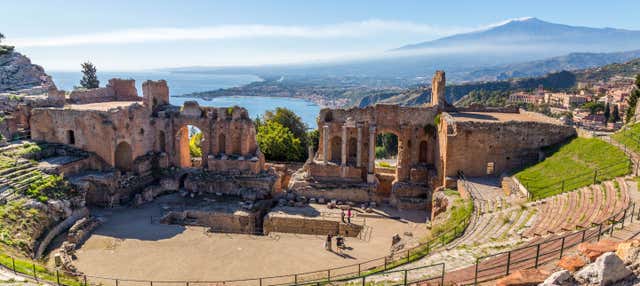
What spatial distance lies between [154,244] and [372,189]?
1499 centimetres

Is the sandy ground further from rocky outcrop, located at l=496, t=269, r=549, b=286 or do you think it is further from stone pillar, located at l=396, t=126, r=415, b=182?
rocky outcrop, located at l=496, t=269, r=549, b=286

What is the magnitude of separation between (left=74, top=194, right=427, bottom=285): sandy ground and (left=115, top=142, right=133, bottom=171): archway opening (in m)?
5.96

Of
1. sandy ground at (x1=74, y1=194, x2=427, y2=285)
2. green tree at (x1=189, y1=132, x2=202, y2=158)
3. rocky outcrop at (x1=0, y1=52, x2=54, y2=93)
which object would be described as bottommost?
sandy ground at (x1=74, y1=194, x2=427, y2=285)

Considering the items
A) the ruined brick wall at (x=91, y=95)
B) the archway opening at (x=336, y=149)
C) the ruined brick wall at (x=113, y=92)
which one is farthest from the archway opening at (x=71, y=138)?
the archway opening at (x=336, y=149)

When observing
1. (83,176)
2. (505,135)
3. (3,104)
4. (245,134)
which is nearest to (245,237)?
(245,134)

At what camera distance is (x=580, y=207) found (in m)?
18.9

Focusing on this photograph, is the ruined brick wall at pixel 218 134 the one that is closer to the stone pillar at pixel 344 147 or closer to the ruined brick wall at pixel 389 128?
the ruined brick wall at pixel 389 128

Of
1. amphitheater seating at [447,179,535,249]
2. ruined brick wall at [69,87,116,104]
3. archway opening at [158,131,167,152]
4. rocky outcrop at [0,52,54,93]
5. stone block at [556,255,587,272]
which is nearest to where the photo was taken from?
stone block at [556,255,587,272]

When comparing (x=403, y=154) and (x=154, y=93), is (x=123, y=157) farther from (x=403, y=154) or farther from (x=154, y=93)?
(x=403, y=154)

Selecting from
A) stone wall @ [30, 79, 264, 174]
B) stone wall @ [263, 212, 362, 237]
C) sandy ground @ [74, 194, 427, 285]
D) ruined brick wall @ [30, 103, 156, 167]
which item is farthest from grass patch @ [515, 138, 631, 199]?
ruined brick wall @ [30, 103, 156, 167]

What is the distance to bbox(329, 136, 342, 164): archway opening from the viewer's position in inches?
1373

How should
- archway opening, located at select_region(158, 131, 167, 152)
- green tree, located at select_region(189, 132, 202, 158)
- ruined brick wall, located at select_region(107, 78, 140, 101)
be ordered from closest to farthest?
archway opening, located at select_region(158, 131, 167, 152), ruined brick wall, located at select_region(107, 78, 140, 101), green tree, located at select_region(189, 132, 202, 158)

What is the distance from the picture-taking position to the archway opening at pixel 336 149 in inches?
1373

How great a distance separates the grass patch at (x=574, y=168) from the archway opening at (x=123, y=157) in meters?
27.1
